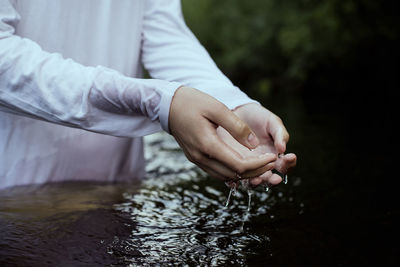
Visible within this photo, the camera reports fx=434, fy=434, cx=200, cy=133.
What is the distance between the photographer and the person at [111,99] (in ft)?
4.29

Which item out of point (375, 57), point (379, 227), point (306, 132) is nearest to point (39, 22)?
point (379, 227)

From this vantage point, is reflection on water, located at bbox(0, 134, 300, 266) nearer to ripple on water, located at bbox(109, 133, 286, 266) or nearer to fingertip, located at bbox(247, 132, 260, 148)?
ripple on water, located at bbox(109, 133, 286, 266)

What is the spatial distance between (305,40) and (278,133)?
15.5m

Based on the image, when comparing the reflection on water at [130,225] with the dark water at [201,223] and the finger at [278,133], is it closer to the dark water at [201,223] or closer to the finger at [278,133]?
the dark water at [201,223]

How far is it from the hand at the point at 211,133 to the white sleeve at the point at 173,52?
602 mm

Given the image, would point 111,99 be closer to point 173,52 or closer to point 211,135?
point 211,135

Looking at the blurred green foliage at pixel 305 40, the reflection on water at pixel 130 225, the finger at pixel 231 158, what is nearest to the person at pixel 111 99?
the finger at pixel 231 158

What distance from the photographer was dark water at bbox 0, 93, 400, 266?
1438 mm

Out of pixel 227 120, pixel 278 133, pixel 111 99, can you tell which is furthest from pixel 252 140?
pixel 111 99

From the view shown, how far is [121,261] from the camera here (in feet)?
4.48

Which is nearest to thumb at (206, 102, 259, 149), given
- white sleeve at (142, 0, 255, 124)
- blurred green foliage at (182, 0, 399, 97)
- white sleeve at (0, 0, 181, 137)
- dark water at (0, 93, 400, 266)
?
white sleeve at (0, 0, 181, 137)

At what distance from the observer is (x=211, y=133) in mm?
1258

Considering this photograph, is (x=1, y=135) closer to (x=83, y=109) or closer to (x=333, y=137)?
(x=83, y=109)

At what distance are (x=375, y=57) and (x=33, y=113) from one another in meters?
13.5
